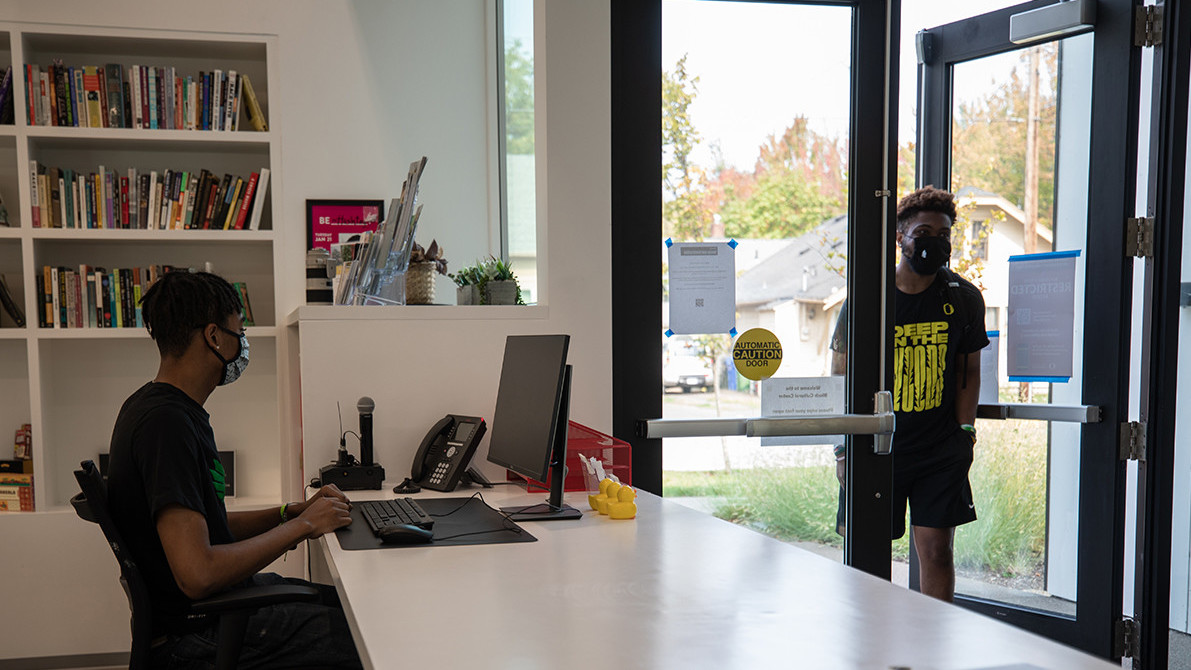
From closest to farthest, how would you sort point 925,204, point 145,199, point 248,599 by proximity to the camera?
1. point 248,599
2. point 925,204
3. point 145,199

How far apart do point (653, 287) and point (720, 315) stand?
0.78 feet

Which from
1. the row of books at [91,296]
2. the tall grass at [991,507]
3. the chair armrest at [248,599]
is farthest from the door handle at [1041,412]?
the row of books at [91,296]

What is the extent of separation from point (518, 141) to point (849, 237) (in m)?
1.28

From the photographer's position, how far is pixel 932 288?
3.37 meters

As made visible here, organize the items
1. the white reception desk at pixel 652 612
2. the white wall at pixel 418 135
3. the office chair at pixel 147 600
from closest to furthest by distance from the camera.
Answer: the white reception desk at pixel 652 612, the office chair at pixel 147 600, the white wall at pixel 418 135

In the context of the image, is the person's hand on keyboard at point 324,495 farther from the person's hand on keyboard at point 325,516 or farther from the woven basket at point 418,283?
the woven basket at point 418,283

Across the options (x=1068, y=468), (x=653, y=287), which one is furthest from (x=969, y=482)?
(x=653, y=287)

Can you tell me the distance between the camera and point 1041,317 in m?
3.31

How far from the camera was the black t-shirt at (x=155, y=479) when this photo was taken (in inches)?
68.5

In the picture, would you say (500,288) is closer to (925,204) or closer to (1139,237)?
(925,204)

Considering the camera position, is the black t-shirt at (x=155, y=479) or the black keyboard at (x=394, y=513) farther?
the black keyboard at (x=394, y=513)

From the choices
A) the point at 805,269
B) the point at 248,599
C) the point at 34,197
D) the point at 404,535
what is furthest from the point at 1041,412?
the point at 34,197

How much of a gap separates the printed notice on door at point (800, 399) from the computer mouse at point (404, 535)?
1.46 m

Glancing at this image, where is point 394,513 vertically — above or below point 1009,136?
below
